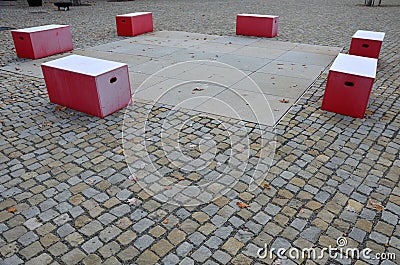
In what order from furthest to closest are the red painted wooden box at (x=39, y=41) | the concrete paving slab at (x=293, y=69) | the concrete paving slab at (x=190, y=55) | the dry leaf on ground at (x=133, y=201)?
the concrete paving slab at (x=190, y=55)
the red painted wooden box at (x=39, y=41)
the concrete paving slab at (x=293, y=69)
the dry leaf on ground at (x=133, y=201)

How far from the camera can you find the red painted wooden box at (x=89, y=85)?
515 cm

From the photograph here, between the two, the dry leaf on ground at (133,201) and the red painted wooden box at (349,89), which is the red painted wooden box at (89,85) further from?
the red painted wooden box at (349,89)

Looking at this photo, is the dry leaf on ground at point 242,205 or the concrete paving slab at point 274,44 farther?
the concrete paving slab at point 274,44

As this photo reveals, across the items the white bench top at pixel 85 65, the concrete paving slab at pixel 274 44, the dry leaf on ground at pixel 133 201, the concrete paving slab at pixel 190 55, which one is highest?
the white bench top at pixel 85 65

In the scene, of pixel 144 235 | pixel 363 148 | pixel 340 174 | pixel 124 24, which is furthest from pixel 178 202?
pixel 124 24

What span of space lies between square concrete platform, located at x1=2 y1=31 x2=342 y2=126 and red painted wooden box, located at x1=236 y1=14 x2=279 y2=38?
0.40 m

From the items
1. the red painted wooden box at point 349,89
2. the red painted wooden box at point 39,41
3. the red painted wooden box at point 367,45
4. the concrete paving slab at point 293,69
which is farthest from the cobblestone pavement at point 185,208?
the red painted wooden box at point 39,41

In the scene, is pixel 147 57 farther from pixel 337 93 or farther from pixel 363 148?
pixel 363 148

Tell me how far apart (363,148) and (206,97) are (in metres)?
2.69

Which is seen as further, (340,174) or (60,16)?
(60,16)

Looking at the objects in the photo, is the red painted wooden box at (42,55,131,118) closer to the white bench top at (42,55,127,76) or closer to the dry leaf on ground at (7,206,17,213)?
the white bench top at (42,55,127,76)

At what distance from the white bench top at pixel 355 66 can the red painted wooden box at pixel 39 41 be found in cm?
693

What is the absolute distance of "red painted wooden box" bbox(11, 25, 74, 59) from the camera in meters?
8.31

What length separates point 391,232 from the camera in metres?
3.16
